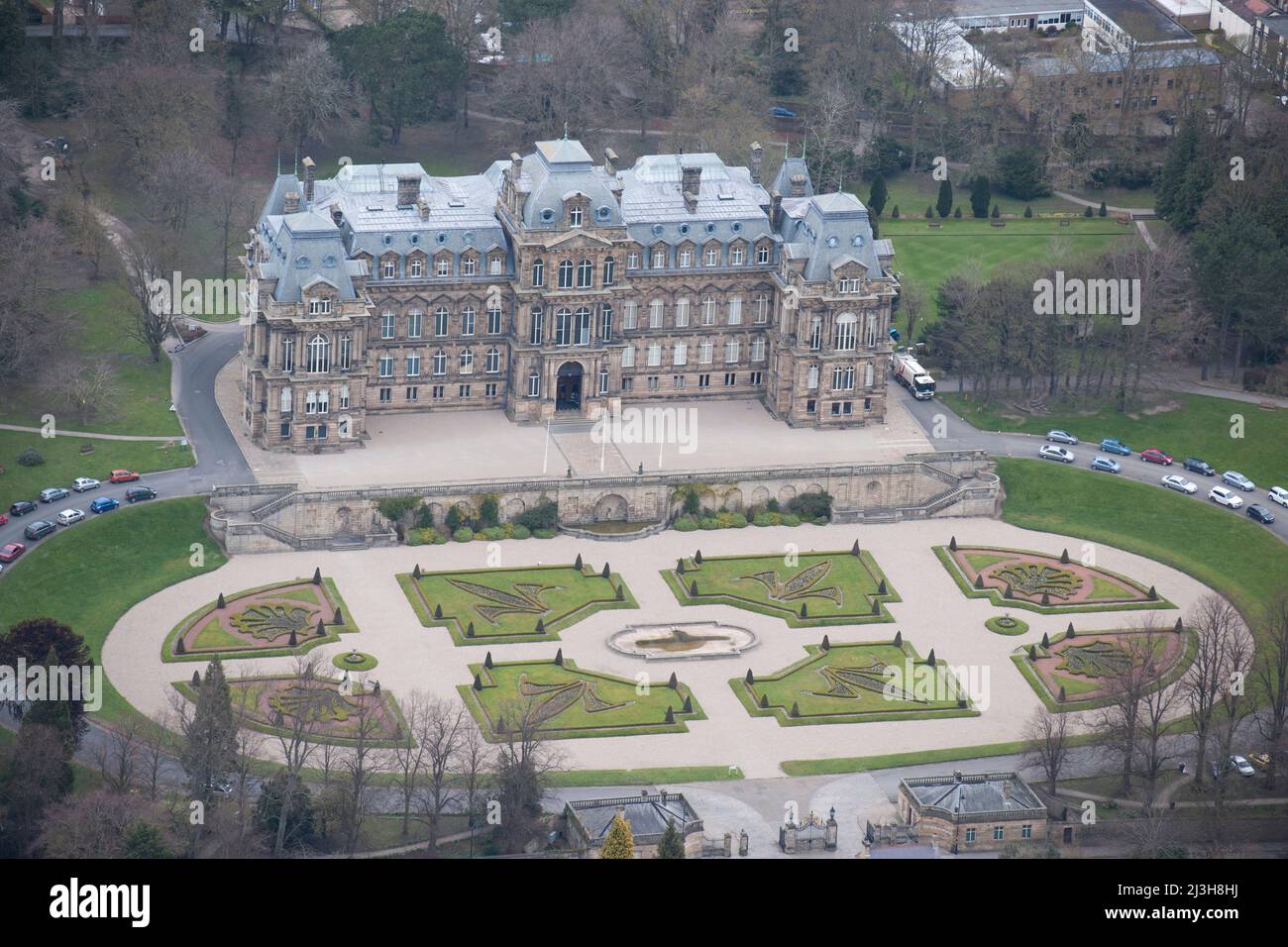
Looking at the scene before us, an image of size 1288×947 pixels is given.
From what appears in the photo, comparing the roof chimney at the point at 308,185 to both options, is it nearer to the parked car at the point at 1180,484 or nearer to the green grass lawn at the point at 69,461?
the green grass lawn at the point at 69,461

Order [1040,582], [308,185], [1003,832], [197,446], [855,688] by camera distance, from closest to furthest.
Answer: [1003,832] < [855,688] < [1040,582] < [197,446] < [308,185]

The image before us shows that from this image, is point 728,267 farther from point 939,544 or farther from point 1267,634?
point 1267,634

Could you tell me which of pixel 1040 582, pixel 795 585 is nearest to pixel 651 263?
pixel 795 585

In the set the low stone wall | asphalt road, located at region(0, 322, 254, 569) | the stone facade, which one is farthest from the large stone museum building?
the stone facade

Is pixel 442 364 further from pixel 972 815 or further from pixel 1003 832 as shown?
pixel 1003 832

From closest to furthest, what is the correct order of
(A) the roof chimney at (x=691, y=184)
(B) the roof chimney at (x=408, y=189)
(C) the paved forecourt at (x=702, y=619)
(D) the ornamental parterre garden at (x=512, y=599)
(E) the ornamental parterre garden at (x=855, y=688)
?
(C) the paved forecourt at (x=702, y=619) < (E) the ornamental parterre garden at (x=855, y=688) < (D) the ornamental parterre garden at (x=512, y=599) < (B) the roof chimney at (x=408, y=189) < (A) the roof chimney at (x=691, y=184)

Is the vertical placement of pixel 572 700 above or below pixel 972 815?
above

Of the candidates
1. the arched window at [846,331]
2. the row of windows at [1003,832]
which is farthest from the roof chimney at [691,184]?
the row of windows at [1003,832]
